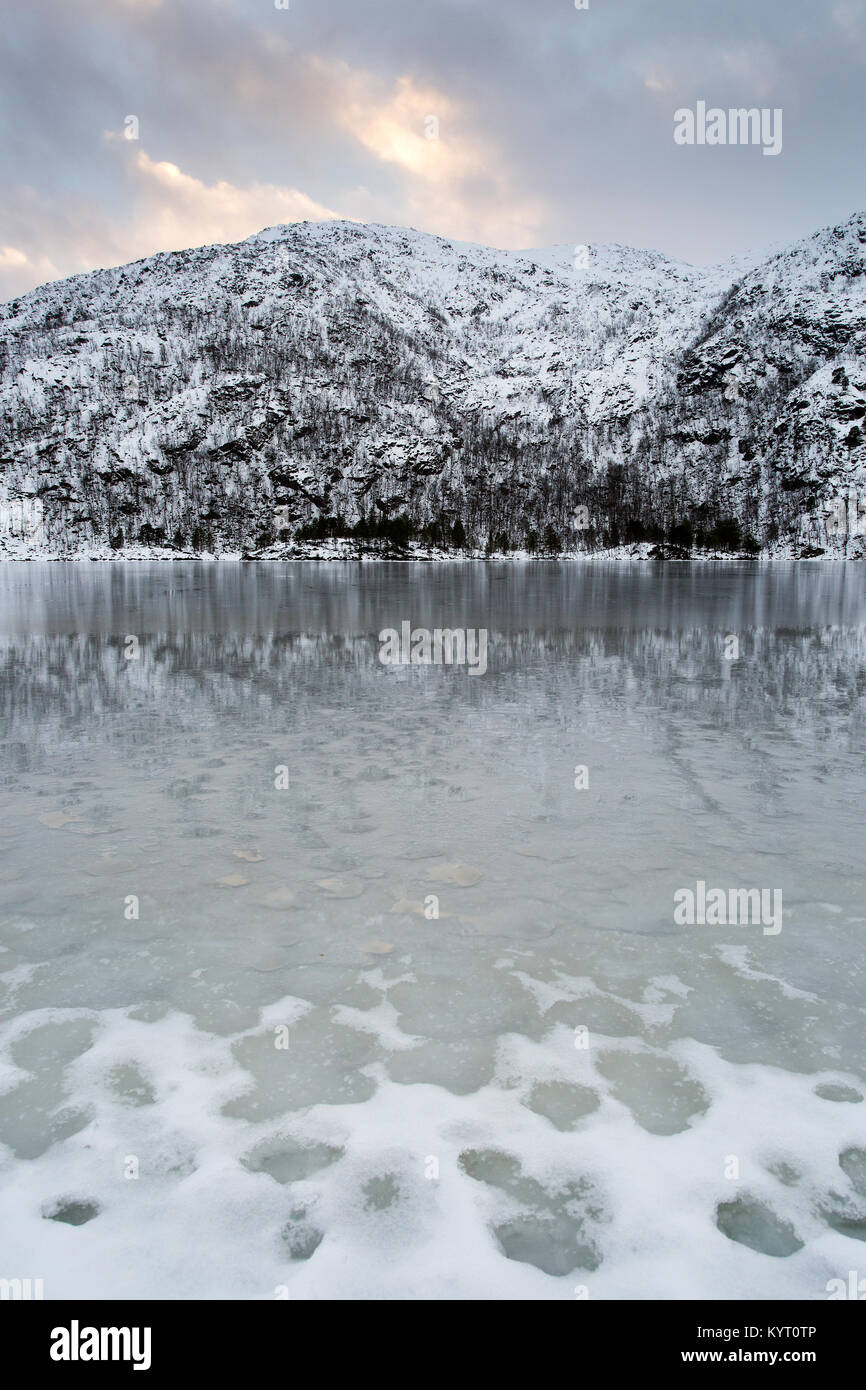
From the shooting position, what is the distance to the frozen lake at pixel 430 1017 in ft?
9.68

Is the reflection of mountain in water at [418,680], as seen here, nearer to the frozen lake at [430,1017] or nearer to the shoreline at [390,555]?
the frozen lake at [430,1017]

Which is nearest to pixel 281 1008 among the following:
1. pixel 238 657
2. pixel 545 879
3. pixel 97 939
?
pixel 97 939

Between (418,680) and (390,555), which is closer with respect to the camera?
(418,680)

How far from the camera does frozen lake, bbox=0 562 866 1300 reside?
2951 millimetres

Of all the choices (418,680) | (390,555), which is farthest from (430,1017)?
(390,555)

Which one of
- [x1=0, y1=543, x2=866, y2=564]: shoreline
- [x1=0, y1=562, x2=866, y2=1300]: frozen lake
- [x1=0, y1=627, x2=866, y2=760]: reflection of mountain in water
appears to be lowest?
[x1=0, y1=562, x2=866, y2=1300]: frozen lake

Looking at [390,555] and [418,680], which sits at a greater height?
[390,555]

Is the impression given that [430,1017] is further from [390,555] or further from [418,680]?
[390,555]

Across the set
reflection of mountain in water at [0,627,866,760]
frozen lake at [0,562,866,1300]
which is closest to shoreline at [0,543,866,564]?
reflection of mountain in water at [0,627,866,760]

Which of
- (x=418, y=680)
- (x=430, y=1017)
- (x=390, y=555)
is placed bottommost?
(x=430, y=1017)

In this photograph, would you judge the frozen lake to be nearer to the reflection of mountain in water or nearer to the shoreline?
the reflection of mountain in water

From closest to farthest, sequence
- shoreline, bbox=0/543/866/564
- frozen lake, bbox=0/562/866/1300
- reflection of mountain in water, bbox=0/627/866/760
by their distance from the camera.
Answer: frozen lake, bbox=0/562/866/1300
reflection of mountain in water, bbox=0/627/866/760
shoreline, bbox=0/543/866/564

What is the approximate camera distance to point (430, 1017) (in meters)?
4.28

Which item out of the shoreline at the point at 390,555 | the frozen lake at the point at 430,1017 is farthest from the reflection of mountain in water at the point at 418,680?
the shoreline at the point at 390,555
